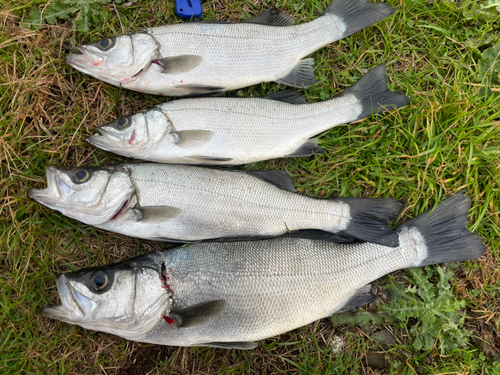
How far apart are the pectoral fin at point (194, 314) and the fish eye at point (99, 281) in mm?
544

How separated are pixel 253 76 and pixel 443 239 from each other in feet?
7.28

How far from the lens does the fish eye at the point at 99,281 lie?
96.7 inches

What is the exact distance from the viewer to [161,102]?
126 inches

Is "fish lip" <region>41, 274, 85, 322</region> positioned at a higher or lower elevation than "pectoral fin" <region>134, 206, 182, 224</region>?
lower

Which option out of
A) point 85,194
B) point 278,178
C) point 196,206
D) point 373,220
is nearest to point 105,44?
point 85,194

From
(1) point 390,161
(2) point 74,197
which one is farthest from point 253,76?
(2) point 74,197

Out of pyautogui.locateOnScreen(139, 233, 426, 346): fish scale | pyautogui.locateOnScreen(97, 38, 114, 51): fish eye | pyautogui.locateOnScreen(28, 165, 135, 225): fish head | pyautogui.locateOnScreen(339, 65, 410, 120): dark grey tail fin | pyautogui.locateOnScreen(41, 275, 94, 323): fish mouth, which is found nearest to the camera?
pyautogui.locateOnScreen(41, 275, 94, 323): fish mouth

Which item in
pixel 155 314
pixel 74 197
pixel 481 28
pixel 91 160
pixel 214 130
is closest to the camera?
pixel 155 314

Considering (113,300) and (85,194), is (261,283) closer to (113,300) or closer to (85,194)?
(113,300)

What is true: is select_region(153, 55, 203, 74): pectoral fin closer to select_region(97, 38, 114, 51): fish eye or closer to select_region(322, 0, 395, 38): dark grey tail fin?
select_region(97, 38, 114, 51): fish eye

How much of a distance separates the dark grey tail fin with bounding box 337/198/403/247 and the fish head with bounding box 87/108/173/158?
5.55 feet

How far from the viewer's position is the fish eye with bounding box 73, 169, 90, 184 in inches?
106

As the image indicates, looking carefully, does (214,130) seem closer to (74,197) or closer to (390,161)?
(74,197)

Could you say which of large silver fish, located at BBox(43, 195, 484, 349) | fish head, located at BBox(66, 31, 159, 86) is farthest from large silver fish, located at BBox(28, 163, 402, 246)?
fish head, located at BBox(66, 31, 159, 86)
